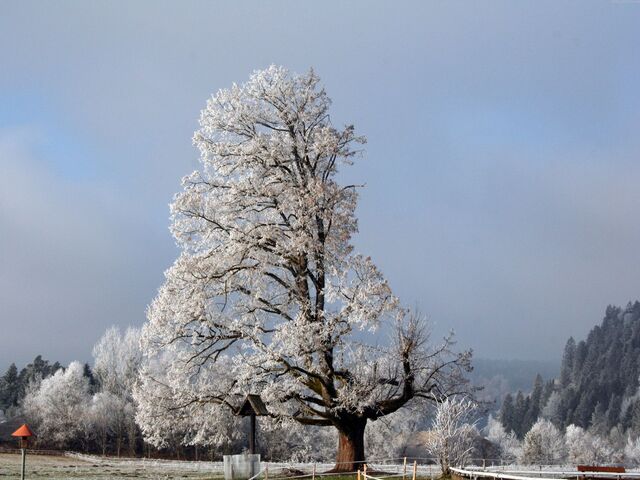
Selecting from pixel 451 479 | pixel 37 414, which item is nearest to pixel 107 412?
pixel 37 414

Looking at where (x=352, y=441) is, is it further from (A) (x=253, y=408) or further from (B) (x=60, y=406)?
(B) (x=60, y=406)

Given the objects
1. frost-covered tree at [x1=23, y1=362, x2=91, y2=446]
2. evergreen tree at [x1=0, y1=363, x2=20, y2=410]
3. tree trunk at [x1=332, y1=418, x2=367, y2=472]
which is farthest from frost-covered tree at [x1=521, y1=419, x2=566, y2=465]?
evergreen tree at [x1=0, y1=363, x2=20, y2=410]

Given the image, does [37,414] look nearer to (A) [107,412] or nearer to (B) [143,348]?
(A) [107,412]

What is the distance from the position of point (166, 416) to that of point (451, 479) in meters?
12.2

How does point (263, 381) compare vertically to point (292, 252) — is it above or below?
below

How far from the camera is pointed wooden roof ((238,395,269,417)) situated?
30266mm

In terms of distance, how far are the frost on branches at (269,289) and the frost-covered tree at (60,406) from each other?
213 ft

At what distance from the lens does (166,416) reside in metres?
32.8

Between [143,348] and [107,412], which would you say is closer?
[143,348]

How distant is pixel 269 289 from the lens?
33281 millimetres

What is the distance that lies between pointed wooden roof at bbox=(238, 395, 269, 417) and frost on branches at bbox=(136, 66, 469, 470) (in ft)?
2.60

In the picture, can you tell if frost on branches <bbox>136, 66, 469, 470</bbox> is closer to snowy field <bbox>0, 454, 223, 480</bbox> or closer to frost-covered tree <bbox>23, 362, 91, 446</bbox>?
snowy field <bbox>0, 454, 223, 480</bbox>

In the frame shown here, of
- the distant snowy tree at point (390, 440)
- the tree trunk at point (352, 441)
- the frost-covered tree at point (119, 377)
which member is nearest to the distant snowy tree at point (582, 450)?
the distant snowy tree at point (390, 440)

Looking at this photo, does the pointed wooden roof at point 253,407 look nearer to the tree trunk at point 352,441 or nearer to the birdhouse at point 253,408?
the birdhouse at point 253,408
